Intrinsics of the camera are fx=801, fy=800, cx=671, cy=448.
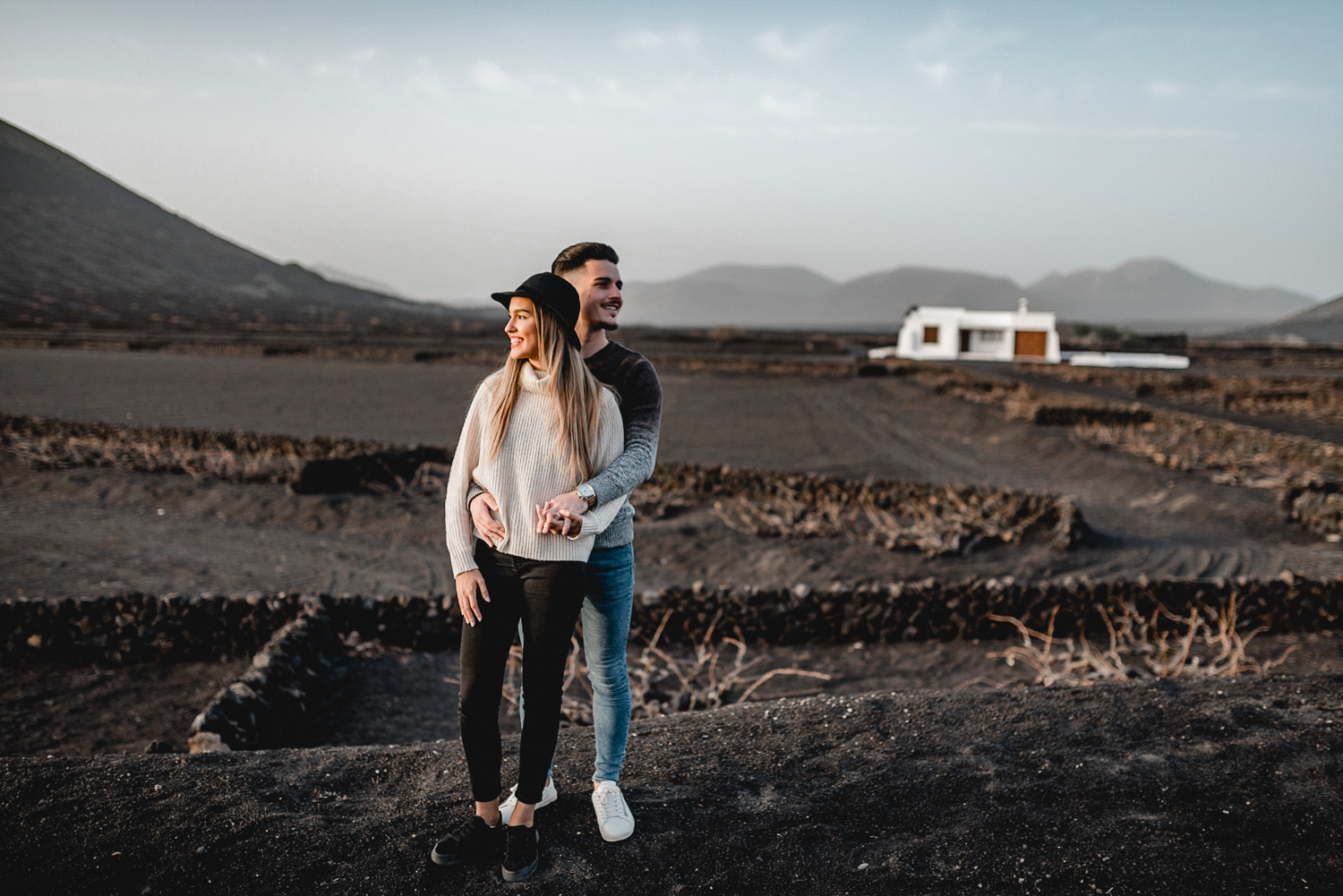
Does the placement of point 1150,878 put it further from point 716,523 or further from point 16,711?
point 716,523

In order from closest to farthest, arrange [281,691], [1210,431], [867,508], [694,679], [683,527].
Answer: [281,691] < [694,679] < [683,527] < [867,508] < [1210,431]

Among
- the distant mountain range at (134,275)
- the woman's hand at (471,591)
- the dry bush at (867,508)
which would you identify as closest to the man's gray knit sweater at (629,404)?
the woman's hand at (471,591)

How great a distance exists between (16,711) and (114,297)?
369 feet

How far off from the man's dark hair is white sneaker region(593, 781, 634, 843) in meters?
1.70

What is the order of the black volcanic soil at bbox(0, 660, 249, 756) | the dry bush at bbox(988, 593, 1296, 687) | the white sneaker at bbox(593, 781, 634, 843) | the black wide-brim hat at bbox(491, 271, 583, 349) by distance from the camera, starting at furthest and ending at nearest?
1. the dry bush at bbox(988, 593, 1296, 687)
2. the black volcanic soil at bbox(0, 660, 249, 756)
3. the white sneaker at bbox(593, 781, 634, 843)
4. the black wide-brim hat at bbox(491, 271, 583, 349)

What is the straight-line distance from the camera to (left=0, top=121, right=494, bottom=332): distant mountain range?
265 feet

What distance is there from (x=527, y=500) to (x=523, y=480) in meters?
0.06

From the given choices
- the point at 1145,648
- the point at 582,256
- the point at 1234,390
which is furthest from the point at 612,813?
the point at 1234,390

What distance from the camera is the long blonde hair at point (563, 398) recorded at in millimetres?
2297

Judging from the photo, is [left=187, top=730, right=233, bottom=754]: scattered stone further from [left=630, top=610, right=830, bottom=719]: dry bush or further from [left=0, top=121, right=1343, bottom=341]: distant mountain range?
[left=0, top=121, right=1343, bottom=341]: distant mountain range

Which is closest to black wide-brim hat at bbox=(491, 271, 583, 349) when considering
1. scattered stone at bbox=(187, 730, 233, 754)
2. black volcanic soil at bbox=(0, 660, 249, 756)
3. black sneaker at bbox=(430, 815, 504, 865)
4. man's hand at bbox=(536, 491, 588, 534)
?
man's hand at bbox=(536, 491, 588, 534)

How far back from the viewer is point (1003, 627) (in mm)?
6395

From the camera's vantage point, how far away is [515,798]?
2613 mm

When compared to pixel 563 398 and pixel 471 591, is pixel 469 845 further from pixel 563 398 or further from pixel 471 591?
pixel 563 398
